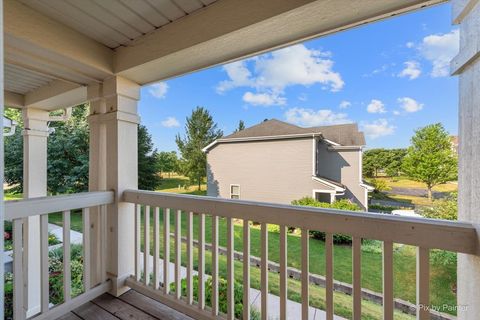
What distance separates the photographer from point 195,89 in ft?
6.01

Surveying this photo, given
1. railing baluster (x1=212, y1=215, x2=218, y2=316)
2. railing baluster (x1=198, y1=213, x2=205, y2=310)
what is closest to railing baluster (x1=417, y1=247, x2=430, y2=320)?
railing baluster (x1=212, y1=215, x2=218, y2=316)

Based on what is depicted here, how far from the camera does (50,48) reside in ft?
4.75

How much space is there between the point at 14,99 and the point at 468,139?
4106 mm

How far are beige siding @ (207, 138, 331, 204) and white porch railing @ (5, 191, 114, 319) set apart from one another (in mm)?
983

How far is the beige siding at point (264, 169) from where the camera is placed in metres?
1.30

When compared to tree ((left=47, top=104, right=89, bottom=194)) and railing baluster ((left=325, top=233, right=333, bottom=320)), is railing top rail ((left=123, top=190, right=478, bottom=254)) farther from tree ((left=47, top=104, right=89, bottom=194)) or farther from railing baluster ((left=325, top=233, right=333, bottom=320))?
tree ((left=47, top=104, right=89, bottom=194))

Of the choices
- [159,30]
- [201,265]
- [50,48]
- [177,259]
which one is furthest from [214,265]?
[50,48]

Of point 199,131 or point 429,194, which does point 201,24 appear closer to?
point 199,131

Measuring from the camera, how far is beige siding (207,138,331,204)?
1.30 metres

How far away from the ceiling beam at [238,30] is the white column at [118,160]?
25cm

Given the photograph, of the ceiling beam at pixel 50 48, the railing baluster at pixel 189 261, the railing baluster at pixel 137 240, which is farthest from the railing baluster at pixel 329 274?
the ceiling beam at pixel 50 48

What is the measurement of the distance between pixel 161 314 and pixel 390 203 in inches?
63.1

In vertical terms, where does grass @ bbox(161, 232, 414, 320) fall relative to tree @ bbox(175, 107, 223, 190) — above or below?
below

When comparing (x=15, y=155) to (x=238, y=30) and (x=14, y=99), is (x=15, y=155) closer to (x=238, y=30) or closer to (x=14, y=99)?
(x=14, y=99)
